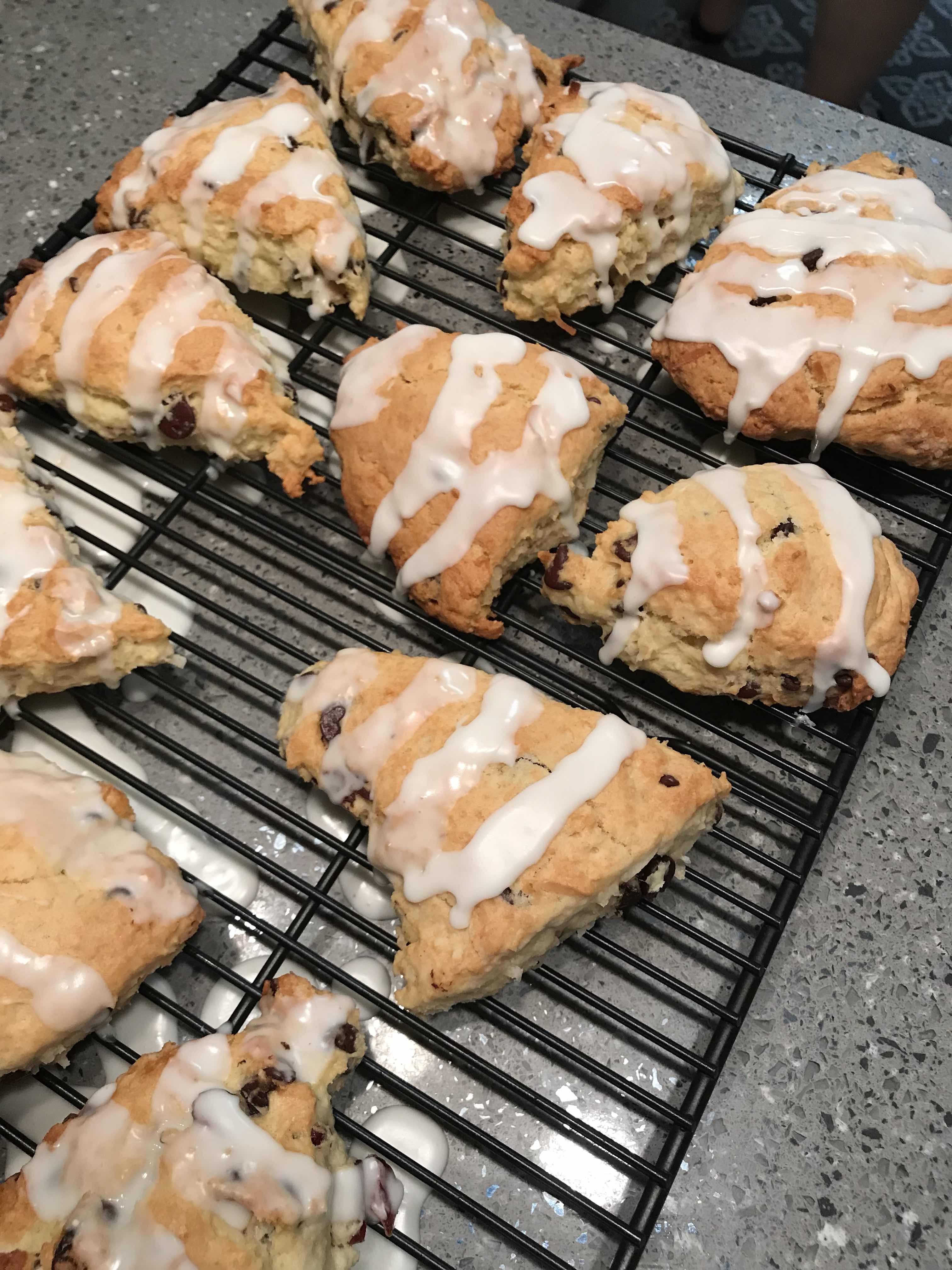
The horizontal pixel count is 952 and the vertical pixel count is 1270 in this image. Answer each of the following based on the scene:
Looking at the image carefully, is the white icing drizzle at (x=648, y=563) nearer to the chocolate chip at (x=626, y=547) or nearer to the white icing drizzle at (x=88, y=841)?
the chocolate chip at (x=626, y=547)

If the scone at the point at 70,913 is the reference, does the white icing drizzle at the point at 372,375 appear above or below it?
above

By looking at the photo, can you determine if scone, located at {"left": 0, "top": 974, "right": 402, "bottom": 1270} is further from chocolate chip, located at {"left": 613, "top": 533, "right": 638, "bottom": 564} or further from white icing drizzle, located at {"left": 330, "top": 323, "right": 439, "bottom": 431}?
white icing drizzle, located at {"left": 330, "top": 323, "right": 439, "bottom": 431}

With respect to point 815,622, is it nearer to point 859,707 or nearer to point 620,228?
point 859,707

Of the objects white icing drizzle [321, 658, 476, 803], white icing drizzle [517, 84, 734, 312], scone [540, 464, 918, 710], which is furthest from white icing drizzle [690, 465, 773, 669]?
white icing drizzle [517, 84, 734, 312]

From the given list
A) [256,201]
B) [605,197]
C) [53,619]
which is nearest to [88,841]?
[53,619]

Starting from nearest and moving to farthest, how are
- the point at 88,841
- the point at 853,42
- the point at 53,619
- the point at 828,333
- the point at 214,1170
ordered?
the point at 214,1170, the point at 88,841, the point at 53,619, the point at 828,333, the point at 853,42

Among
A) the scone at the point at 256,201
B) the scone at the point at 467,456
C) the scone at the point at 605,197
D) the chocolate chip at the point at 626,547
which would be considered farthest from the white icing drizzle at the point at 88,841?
the scone at the point at 605,197

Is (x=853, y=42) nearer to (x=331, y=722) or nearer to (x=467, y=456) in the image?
(x=467, y=456)
